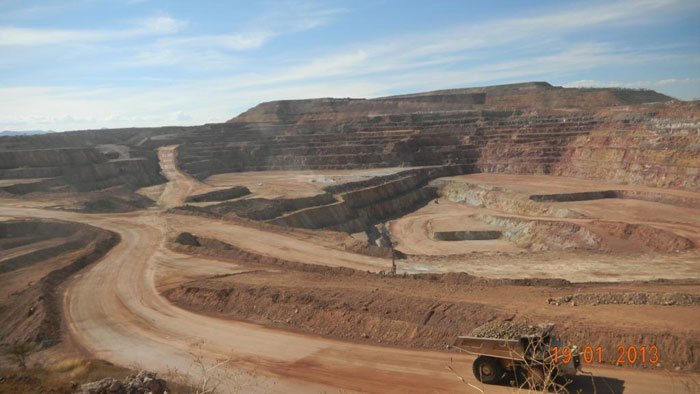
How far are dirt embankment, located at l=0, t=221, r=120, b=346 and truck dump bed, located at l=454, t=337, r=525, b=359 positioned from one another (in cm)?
1448

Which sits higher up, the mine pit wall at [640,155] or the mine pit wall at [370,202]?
the mine pit wall at [640,155]

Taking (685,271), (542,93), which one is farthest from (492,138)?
(685,271)

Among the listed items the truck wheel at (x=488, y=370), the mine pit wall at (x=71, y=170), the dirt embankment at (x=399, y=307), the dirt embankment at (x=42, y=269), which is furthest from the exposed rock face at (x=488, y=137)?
the truck wheel at (x=488, y=370)

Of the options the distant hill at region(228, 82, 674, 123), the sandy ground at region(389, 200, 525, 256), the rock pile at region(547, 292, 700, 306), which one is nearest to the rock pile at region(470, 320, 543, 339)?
the rock pile at region(547, 292, 700, 306)

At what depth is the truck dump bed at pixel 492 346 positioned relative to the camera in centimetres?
1101

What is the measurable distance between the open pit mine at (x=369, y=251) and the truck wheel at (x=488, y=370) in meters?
0.31

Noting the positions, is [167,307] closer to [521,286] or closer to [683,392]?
[521,286]

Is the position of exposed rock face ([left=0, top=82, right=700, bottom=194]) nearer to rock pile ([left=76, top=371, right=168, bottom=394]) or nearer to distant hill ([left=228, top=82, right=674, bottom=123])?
distant hill ([left=228, top=82, right=674, bottom=123])

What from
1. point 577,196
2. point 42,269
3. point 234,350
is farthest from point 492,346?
point 577,196

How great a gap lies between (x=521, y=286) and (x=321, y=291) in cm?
865

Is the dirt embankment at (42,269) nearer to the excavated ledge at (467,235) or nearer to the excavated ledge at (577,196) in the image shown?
the excavated ledge at (467,235)

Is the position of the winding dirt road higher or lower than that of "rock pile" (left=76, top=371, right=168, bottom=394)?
lower

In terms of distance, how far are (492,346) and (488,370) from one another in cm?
80

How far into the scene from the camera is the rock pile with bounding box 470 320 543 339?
11.2 metres
